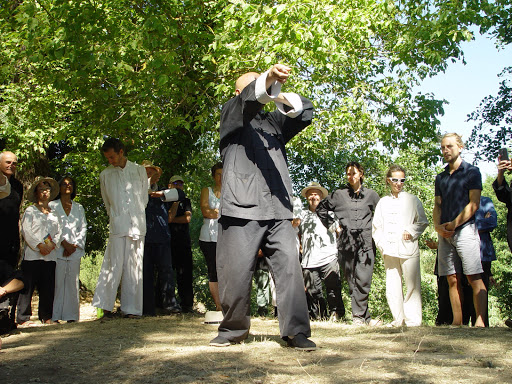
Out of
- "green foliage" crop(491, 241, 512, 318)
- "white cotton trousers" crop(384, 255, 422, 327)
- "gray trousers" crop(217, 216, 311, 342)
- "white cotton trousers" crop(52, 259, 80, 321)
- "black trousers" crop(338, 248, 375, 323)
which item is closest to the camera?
"gray trousers" crop(217, 216, 311, 342)

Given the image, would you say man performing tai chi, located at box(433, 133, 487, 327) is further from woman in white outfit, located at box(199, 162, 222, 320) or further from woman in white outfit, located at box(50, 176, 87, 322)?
woman in white outfit, located at box(50, 176, 87, 322)

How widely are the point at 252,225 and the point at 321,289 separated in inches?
182

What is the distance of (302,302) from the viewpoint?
4.38m

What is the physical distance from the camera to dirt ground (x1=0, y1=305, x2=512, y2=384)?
338 cm

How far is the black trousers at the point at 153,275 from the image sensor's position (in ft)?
25.9

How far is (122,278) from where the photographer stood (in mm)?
7504

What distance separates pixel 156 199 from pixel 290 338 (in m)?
4.45

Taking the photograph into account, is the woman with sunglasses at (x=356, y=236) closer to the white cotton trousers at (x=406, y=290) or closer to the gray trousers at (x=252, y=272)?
the white cotton trousers at (x=406, y=290)

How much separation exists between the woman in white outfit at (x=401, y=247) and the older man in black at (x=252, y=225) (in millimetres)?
2956

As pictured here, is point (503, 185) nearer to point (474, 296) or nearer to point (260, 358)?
point (474, 296)

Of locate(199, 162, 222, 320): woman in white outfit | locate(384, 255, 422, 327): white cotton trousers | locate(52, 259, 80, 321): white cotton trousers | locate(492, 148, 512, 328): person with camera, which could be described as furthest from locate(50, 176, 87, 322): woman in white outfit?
locate(492, 148, 512, 328): person with camera

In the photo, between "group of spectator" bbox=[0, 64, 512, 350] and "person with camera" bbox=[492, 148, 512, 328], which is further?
"person with camera" bbox=[492, 148, 512, 328]

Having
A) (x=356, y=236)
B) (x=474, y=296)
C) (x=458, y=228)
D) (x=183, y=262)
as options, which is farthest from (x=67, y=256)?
(x=474, y=296)

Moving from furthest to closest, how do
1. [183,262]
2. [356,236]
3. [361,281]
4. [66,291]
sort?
[183,262] < [66,291] < [356,236] < [361,281]
